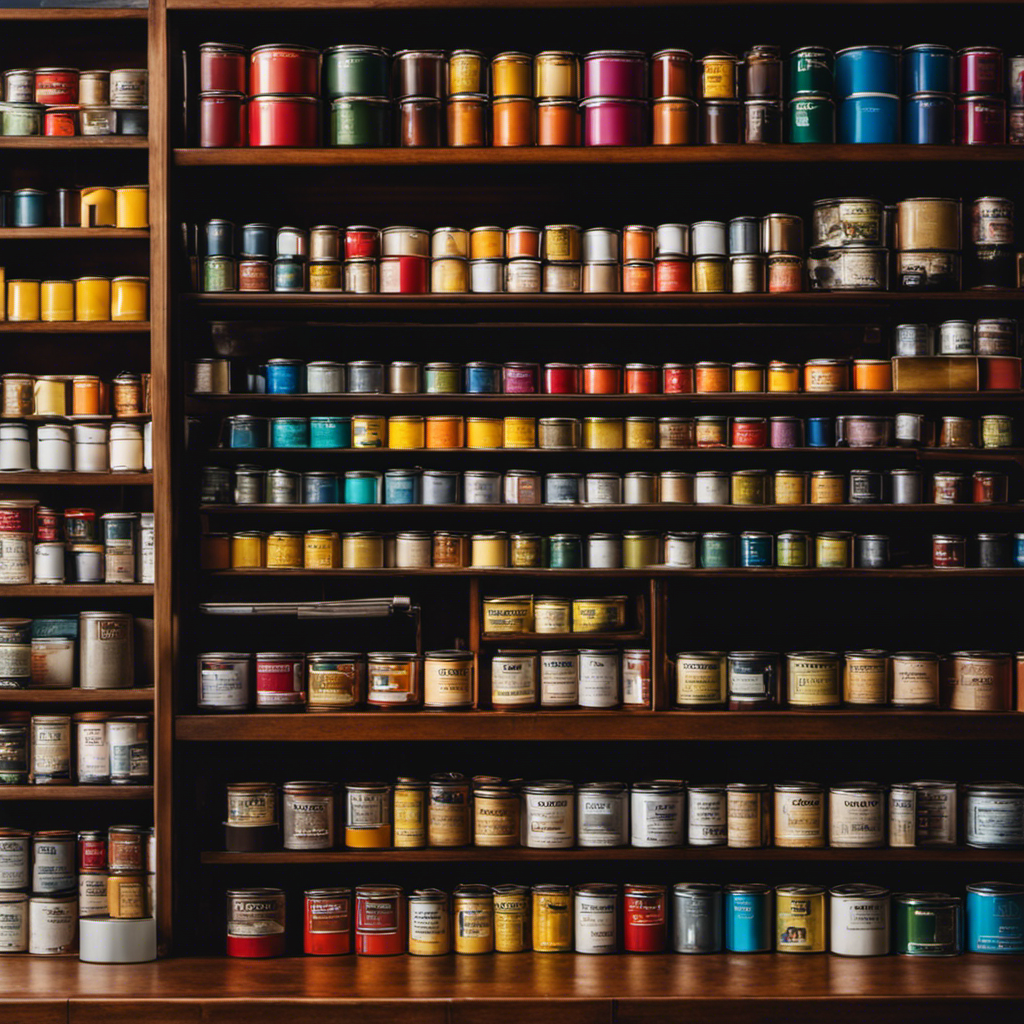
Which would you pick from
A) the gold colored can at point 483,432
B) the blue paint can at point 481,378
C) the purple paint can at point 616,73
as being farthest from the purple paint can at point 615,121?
the gold colored can at point 483,432

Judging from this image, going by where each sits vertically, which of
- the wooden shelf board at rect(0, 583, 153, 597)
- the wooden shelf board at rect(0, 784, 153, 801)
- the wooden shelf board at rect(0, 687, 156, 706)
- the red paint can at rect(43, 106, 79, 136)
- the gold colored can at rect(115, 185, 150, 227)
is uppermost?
the red paint can at rect(43, 106, 79, 136)

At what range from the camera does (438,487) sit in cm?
295

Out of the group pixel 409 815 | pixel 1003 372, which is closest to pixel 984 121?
pixel 1003 372

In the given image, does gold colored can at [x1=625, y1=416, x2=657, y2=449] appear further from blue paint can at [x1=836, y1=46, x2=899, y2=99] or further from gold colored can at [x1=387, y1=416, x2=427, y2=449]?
blue paint can at [x1=836, y1=46, x2=899, y2=99]

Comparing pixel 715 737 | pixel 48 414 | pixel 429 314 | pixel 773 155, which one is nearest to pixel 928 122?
pixel 773 155

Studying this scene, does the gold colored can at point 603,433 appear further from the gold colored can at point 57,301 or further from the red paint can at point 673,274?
the gold colored can at point 57,301

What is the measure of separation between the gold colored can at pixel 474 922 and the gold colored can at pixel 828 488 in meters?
1.23

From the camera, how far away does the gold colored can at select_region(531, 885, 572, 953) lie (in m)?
2.85

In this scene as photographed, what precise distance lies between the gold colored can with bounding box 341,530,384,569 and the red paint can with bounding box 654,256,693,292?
93 centimetres

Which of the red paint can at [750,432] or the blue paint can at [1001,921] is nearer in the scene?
the blue paint can at [1001,921]

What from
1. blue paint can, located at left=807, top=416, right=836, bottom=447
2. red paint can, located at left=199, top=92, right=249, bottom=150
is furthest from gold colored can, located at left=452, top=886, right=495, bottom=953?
red paint can, located at left=199, top=92, right=249, bottom=150

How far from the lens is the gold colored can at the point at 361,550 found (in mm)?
2949

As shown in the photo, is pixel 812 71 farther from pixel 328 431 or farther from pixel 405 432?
pixel 328 431

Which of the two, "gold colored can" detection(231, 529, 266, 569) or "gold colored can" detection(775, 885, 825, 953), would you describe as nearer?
"gold colored can" detection(775, 885, 825, 953)
